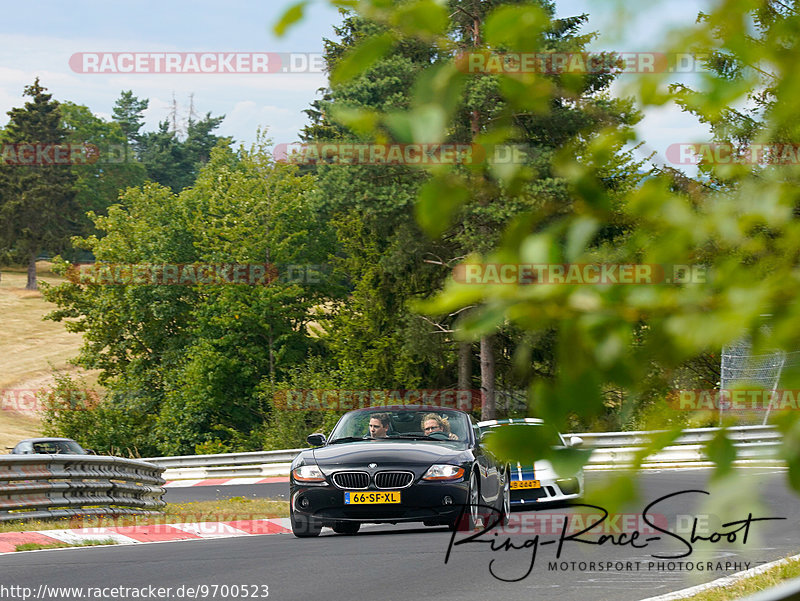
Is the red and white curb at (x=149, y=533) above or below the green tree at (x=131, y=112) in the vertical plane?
below

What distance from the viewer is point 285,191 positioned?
54031 millimetres

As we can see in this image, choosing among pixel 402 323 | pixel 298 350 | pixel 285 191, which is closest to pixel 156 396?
pixel 298 350

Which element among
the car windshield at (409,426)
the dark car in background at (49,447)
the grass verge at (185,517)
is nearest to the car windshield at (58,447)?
the dark car in background at (49,447)

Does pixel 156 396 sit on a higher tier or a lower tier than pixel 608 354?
lower

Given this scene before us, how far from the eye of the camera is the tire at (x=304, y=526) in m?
11.6

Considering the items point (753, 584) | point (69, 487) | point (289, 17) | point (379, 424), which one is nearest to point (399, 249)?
point (69, 487)

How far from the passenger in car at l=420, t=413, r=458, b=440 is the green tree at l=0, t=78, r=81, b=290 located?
9574cm

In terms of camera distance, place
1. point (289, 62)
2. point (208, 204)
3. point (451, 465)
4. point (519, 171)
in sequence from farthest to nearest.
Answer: point (208, 204) → point (289, 62) → point (451, 465) → point (519, 171)

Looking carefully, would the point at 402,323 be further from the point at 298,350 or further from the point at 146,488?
the point at 146,488

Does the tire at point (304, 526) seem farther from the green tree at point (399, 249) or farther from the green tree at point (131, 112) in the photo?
the green tree at point (131, 112)

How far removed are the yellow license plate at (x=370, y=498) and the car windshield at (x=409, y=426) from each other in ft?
4.15

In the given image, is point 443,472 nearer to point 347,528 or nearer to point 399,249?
point 347,528

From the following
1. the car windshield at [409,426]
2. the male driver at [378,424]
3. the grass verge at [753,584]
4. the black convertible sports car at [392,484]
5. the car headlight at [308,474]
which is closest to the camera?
the grass verge at [753,584]

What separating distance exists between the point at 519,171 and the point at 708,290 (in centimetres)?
31
